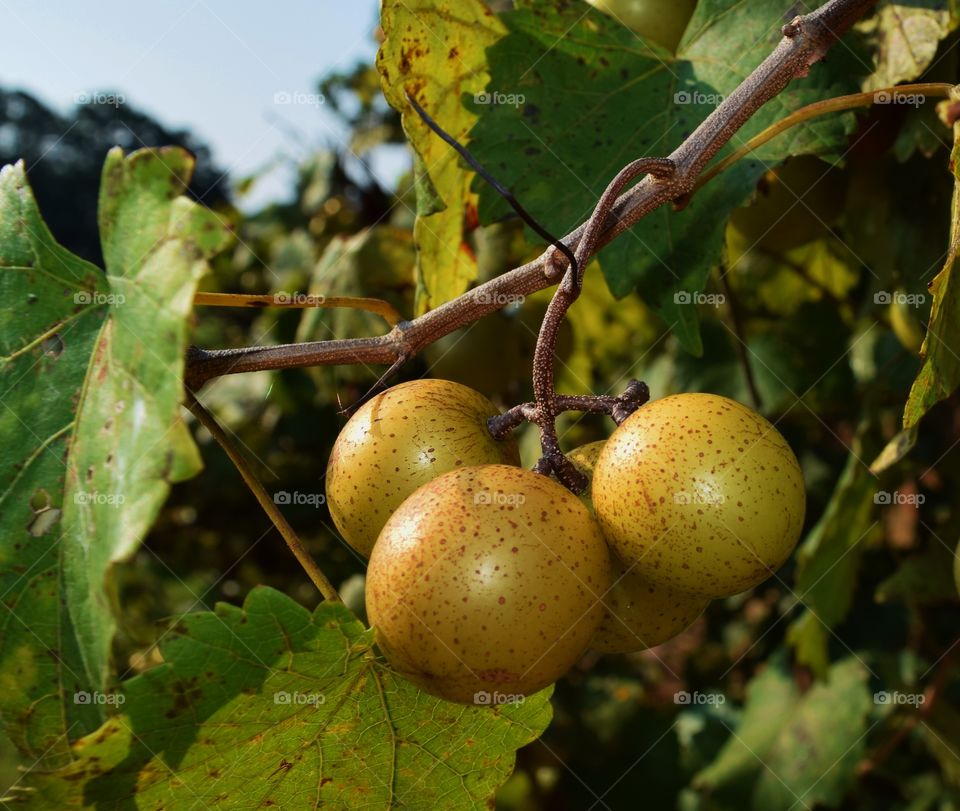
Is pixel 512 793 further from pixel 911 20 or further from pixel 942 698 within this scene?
pixel 911 20

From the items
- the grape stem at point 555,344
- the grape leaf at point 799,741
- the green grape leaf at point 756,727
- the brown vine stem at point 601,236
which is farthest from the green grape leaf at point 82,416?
the green grape leaf at point 756,727

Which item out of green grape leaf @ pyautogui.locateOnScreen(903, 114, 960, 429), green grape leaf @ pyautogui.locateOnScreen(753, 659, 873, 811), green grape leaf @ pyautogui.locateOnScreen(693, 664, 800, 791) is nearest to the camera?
green grape leaf @ pyautogui.locateOnScreen(903, 114, 960, 429)

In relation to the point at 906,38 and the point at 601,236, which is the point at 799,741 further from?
the point at 601,236

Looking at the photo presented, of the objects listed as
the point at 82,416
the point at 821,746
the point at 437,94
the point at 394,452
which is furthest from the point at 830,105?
the point at 821,746

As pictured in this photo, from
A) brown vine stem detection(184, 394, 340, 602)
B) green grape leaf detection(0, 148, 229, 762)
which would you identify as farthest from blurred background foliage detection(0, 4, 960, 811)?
brown vine stem detection(184, 394, 340, 602)

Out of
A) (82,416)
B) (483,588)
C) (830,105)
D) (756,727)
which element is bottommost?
(756,727)

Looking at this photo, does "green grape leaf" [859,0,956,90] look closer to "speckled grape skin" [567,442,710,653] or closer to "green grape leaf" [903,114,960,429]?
"green grape leaf" [903,114,960,429]

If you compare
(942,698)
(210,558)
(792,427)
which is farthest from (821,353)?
(210,558)
